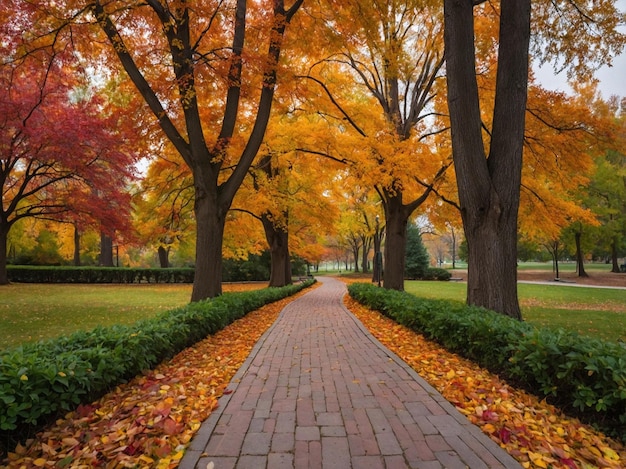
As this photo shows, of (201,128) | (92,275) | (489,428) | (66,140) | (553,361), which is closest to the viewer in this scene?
(489,428)

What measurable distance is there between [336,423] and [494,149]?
202 inches

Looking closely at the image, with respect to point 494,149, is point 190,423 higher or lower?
lower

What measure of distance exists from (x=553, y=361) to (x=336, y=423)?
1996 millimetres

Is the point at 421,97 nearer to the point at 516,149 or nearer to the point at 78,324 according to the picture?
the point at 516,149

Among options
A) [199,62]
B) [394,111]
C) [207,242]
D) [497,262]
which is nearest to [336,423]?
[497,262]

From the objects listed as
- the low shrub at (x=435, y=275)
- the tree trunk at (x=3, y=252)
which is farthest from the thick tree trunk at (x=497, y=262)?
the low shrub at (x=435, y=275)

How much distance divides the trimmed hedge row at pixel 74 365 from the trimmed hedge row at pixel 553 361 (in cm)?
384

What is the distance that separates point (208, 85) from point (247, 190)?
6919 millimetres

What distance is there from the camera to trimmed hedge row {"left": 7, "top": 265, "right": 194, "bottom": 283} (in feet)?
81.6

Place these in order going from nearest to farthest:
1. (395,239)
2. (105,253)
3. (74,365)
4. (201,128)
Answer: (74,365) → (201,128) → (395,239) → (105,253)

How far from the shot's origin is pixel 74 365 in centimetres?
293

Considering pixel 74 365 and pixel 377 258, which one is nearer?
pixel 74 365

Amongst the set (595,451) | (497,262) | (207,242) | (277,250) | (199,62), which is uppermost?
(199,62)

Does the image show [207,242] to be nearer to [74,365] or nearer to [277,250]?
[74,365]
